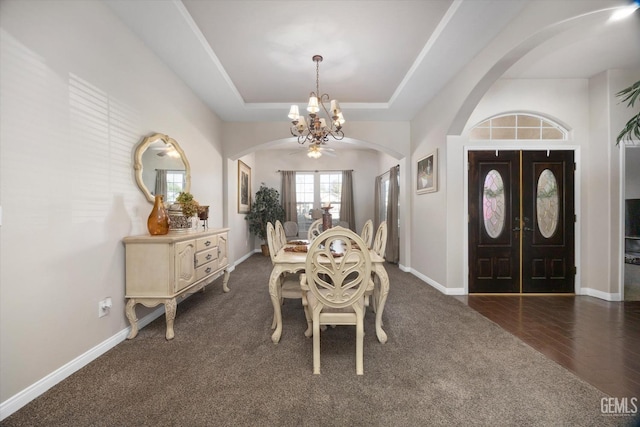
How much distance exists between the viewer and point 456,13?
7.50 ft

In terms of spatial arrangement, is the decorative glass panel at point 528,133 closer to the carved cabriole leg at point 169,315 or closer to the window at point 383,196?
the window at point 383,196

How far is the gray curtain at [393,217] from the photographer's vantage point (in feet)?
18.9

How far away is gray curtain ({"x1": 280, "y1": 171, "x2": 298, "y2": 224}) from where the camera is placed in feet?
25.0

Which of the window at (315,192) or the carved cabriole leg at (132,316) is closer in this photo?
the carved cabriole leg at (132,316)

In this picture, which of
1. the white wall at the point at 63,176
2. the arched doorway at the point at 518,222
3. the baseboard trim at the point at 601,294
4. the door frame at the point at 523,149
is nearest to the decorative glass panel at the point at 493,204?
the arched doorway at the point at 518,222

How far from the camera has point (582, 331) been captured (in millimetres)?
2482

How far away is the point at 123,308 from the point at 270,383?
1.58 meters

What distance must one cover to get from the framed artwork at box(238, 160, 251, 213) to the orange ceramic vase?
3513 mm

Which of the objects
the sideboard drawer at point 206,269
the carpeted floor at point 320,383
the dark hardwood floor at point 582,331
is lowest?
the dark hardwood floor at point 582,331

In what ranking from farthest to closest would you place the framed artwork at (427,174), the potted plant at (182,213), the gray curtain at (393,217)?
1. the gray curtain at (393,217)
2. the framed artwork at (427,174)
3. the potted plant at (182,213)

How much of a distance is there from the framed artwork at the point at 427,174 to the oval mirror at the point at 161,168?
345cm

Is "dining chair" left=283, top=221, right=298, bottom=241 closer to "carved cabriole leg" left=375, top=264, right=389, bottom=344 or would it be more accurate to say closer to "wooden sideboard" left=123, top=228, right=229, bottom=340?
"wooden sideboard" left=123, top=228, right=229, bottom=340

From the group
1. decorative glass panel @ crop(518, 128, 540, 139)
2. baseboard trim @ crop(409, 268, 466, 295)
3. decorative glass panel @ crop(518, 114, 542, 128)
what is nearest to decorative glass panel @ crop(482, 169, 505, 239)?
decorative glass panel @ crop(518, 128, 540, 139)

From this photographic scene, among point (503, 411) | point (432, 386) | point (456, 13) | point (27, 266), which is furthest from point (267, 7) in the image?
point (503, 411)
